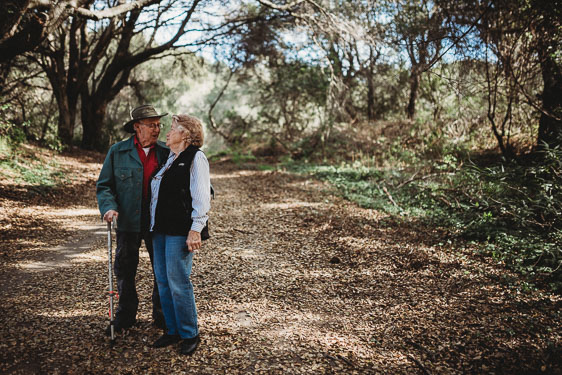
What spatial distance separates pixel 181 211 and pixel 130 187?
0.63 meters

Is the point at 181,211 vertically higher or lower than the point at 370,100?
lower

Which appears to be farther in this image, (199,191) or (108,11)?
(108,11)

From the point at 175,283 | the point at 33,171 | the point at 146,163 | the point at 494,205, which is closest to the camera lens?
the point at 175,283

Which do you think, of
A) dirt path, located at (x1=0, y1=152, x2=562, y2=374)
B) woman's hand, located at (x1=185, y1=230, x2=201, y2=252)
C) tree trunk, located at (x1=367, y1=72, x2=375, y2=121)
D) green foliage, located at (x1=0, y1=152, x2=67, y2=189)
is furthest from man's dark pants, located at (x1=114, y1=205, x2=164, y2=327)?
tree trunk, located at (x1=367, y1=72, x2=375, y2=121)

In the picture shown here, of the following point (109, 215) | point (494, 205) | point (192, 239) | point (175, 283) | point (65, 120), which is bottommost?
point (175, 283)

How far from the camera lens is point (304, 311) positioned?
402 cm

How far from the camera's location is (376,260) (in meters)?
5.42

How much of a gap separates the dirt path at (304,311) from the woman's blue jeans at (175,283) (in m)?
0.24

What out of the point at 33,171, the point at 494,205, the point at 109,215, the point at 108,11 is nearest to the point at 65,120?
the point at 33,171

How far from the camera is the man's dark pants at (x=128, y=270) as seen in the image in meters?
3.30

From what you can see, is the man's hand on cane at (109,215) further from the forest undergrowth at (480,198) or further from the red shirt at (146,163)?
the forest undergrowth at (480,198)

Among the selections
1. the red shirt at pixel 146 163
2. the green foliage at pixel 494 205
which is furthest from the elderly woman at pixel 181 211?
the green foliage at pixel 494 205

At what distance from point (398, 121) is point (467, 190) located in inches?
319

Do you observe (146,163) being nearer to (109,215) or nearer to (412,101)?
(109,215)
